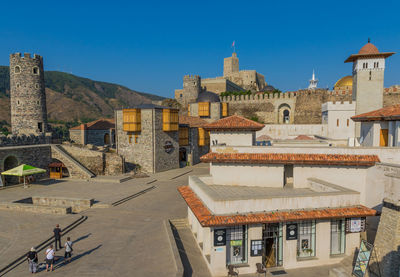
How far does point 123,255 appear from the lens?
1120 centimetres

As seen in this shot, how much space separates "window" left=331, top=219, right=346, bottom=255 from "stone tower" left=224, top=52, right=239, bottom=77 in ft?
234

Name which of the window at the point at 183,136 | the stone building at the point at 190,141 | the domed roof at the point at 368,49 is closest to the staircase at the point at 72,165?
the window at the point at 183,136

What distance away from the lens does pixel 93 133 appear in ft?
149

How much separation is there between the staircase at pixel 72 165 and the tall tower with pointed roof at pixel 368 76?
30345mm

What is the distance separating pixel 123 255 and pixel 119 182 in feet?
47.4

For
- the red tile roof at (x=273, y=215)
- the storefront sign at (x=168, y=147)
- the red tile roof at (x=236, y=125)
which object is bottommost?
the red tile roof at (x=273, y=215)

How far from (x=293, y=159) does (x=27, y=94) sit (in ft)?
114

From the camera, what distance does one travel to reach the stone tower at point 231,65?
79688mm

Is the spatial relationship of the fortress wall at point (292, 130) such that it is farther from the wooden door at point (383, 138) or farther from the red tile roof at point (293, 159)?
the red tile roof at point (293, 159)

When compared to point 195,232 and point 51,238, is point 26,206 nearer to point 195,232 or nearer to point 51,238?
point 51,238

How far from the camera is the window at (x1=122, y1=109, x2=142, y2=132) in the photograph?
28.9 metres

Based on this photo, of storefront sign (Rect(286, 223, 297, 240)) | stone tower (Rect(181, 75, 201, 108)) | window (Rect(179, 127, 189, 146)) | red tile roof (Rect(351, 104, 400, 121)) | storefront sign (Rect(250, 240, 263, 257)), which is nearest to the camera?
storefront sign (Rect(250, 240, 263, 257))

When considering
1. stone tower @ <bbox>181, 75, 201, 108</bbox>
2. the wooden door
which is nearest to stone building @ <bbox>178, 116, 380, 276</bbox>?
the wooden door

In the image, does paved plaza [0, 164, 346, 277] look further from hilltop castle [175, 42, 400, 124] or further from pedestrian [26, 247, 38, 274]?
hilltop castle [175, 42, 400, 124]
